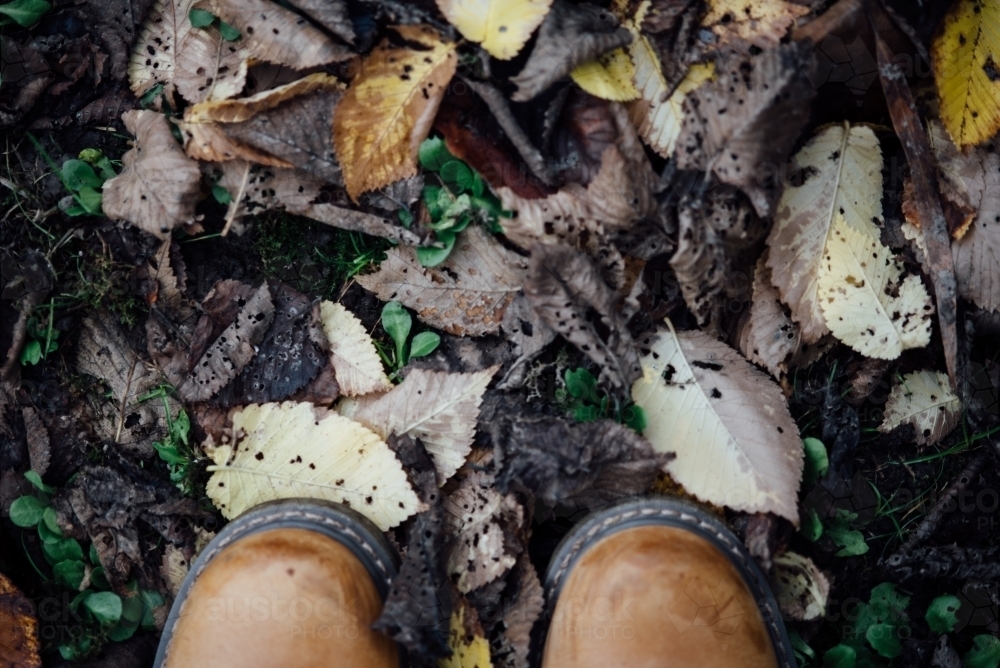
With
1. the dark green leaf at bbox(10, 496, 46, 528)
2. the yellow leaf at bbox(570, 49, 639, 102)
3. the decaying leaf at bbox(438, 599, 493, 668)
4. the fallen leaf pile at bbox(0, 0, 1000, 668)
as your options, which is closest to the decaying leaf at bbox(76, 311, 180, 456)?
the fallen leaf pile at bbox(0, 0, 1000, 668)

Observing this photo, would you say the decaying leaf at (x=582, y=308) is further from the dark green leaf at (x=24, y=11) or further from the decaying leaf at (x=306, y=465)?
the dark green leaf at (x=24, y=11)

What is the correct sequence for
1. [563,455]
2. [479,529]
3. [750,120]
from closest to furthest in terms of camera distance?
1. [750,120]
2. [563,455]
3. [479,529]

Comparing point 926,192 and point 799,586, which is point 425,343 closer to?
point 799,586

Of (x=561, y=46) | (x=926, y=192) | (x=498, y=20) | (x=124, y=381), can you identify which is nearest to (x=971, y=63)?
(x=926, y=192)

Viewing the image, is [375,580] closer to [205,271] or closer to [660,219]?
[205,271]

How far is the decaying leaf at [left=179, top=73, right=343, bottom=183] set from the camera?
181 cm

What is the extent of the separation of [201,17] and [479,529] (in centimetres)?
135

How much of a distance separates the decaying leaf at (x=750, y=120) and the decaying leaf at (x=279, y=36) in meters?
0.77

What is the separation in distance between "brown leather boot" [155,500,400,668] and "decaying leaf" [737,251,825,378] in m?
0.97

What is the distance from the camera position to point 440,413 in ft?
6.19

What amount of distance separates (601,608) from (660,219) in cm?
84

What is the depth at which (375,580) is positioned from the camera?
1831mm

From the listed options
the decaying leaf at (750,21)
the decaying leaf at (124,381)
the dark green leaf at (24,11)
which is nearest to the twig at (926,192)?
the decaying leaf at (750,21)

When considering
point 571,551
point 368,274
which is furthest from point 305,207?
point 571,551
